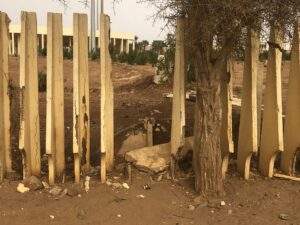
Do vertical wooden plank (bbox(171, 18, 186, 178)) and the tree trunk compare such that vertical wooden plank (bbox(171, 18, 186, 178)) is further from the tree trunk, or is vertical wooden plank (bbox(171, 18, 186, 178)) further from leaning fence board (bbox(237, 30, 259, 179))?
leaning fence board (bbox(237, 30, 259, 179))

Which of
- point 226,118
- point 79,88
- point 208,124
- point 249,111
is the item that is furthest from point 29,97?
point 249,111

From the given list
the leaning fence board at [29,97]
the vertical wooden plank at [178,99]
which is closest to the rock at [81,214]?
the leaning fence board at [29,97]

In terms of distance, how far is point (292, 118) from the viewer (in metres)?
5.74

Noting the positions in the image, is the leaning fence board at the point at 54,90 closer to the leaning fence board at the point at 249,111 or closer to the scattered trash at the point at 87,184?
the scattered trash at the point at 87,184

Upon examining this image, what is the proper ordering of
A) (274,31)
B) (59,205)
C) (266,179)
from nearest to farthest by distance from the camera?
(59,205), (274,31), (266,179)

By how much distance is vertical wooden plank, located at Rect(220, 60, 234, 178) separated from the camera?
5590 mm

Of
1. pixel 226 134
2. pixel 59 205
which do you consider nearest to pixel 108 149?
pixel 59 205

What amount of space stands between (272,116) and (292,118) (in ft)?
0.76

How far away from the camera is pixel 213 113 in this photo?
17.1 feet

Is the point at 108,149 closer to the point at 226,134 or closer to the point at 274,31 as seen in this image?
the point at 226,134

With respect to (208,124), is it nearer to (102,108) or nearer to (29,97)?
(102,108)

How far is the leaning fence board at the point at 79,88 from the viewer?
5.21 meters

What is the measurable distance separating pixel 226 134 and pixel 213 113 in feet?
1.66

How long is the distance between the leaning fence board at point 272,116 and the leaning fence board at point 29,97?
224 centimetres
